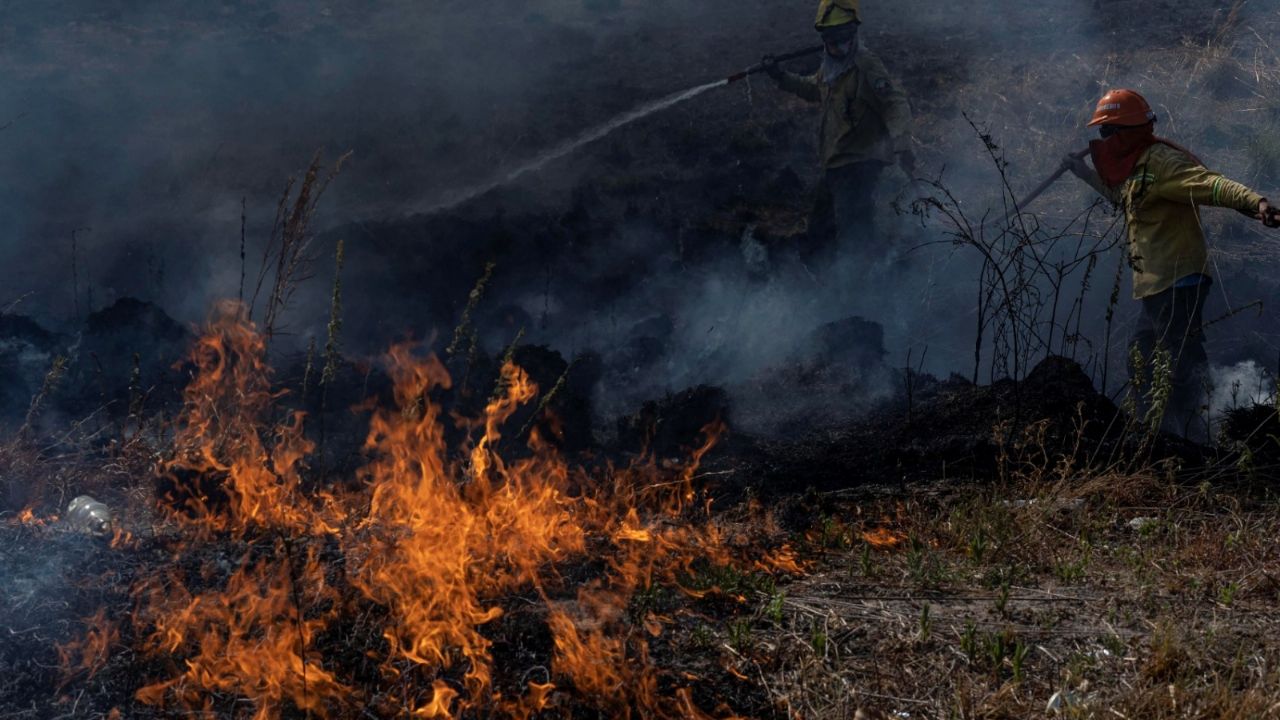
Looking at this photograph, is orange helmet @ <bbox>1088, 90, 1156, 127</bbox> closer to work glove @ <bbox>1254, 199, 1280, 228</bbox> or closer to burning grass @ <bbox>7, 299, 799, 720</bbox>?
work glove @ <bbox>1254, 199, 1280, 228</bbox>

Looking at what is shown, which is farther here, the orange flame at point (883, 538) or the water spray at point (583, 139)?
the water spray at point (583, 139)

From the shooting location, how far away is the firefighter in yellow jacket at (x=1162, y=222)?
17.0 feet

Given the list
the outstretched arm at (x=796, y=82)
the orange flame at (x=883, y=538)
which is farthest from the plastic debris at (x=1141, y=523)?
the outstretched arm at (x=796, y=82)

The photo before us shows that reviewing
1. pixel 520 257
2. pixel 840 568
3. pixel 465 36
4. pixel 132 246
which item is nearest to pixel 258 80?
pixel 465 36

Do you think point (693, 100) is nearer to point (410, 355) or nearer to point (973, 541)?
point (410, 355)

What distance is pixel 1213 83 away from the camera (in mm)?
9336

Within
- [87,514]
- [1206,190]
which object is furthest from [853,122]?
[87,514]

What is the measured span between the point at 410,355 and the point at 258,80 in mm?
4694

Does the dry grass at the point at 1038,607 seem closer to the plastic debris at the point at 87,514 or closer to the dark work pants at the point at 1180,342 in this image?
the dark work pants at the point at 1180,342

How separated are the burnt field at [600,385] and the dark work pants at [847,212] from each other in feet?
0.26

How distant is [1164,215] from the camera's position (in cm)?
531

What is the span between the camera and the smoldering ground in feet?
24.8

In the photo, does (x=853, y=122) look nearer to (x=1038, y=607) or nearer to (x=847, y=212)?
(x=847, y=212)

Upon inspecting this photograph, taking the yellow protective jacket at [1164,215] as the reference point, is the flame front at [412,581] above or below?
below
